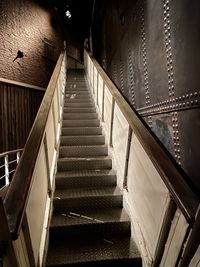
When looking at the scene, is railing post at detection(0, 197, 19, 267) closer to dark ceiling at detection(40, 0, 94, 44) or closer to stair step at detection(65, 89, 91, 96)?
stair step at detection(65, 89, 91, 96)

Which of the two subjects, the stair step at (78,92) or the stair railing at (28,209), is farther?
the stair step at (78,92)

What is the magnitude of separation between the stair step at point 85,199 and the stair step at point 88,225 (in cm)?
13

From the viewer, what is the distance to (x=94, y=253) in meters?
2.41

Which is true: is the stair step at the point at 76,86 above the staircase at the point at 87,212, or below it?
above

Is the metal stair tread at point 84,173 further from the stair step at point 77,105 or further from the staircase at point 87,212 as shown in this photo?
the stair step at point 77,105

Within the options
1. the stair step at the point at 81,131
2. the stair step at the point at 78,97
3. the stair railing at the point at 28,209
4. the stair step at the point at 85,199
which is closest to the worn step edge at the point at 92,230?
the stair railing at the point at 28,209

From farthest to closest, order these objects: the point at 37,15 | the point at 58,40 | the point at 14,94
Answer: the point at 58,40
the point at 37,15
the point at 14,94

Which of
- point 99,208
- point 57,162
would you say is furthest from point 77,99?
point 99,208

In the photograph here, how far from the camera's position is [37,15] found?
8859mm

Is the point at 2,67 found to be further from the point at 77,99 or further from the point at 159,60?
the point at 159,60

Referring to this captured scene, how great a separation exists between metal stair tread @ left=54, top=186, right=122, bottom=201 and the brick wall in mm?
4344

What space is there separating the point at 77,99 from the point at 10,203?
5.20 metres

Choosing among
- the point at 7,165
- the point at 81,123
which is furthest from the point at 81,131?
the point at 7,165

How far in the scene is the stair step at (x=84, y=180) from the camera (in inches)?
133
